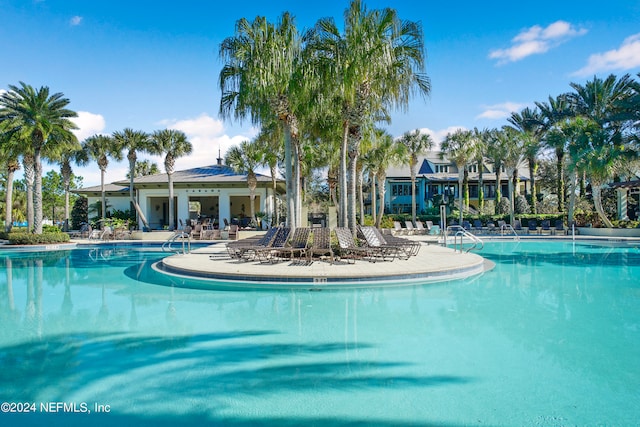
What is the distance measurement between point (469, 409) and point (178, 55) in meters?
16.8

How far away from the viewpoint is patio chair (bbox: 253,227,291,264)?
41.7 feet

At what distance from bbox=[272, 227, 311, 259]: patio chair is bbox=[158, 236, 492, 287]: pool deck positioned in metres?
0.58

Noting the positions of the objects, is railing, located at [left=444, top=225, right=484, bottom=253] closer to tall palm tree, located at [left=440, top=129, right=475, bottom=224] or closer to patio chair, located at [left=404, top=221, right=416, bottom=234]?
patio chair, located at [left=404, top=221, right=416, bottom=234]

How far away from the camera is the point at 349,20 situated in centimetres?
1308

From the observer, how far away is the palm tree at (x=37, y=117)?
24828 mm

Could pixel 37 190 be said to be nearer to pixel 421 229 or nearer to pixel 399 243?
pixel 399 243

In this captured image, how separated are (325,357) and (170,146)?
99.0 ft

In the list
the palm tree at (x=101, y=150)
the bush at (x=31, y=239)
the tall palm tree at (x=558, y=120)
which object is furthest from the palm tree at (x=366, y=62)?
the palm tree at (x=101, y=150)

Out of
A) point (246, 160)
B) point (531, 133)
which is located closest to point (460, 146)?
point (531, 133)

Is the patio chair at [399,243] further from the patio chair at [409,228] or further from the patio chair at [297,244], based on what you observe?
the patio chair at [409,228]

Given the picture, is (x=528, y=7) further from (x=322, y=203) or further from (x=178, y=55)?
(x=322, y=203)

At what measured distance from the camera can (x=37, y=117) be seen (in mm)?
25031

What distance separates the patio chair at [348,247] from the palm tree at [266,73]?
2.09 m

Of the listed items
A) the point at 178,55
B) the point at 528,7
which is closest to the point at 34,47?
the point at 178,55
